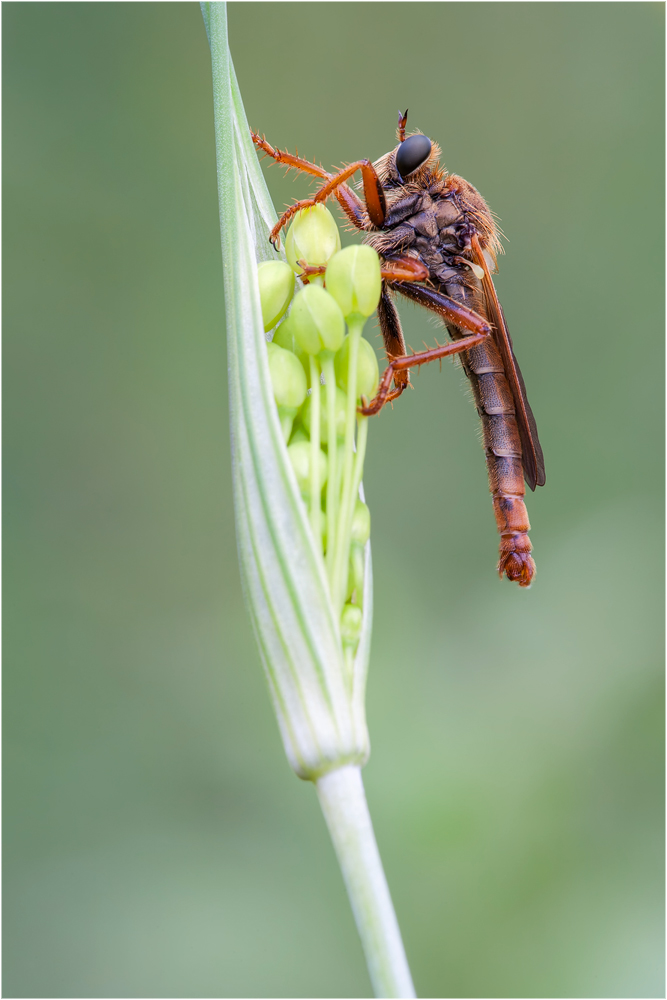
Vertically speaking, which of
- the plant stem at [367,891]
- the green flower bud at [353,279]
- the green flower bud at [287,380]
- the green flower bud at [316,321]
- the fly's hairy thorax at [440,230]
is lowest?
the plant stem at [367,891]

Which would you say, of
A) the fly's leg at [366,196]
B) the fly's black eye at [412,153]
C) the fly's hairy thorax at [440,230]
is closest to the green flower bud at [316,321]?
the fly's leg at [366,196]

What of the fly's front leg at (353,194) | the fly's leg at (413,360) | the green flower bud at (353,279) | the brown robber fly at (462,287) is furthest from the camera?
the brown robber fly at (462,287)

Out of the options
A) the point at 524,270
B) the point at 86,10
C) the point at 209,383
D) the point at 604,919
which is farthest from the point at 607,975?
the point at 86,10

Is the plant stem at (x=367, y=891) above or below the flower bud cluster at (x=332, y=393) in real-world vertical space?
below

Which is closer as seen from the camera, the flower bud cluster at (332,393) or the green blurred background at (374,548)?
the flower bud cluster at (332,393)

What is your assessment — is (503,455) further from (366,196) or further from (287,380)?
(287,380)

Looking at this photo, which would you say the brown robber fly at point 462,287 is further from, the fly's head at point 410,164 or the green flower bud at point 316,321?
the green flower bud at point 316,321

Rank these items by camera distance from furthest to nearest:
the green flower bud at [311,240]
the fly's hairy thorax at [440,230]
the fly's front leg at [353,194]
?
the fly's hairy thorax at [440,230]
the fly's front leg at [353,194]
the green flower bud at [311,240]
